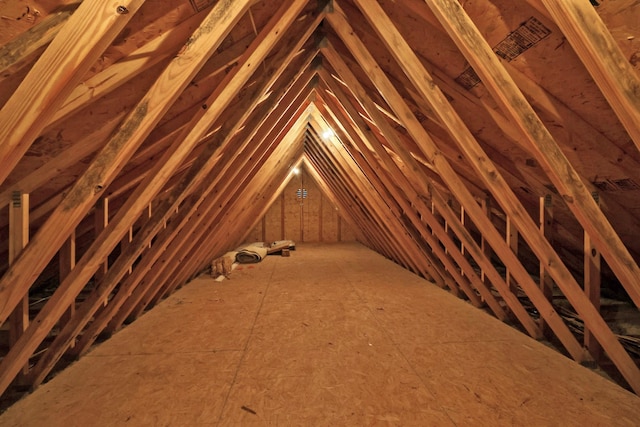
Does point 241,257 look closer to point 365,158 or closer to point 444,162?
point 365,158

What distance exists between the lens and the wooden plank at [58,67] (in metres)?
1.05

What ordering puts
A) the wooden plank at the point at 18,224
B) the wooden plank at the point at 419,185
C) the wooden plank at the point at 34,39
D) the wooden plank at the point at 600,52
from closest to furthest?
the wooden plank at the point at 34,39, the wooden plank at the point at 600,52, the wooden plank at the point at 18,224, the wooden plank at the point at 419,185

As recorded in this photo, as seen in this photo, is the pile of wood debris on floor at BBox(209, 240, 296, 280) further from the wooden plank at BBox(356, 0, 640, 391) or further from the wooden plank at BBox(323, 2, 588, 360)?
the wooden plank at BBox(356, 0, 640, 391)

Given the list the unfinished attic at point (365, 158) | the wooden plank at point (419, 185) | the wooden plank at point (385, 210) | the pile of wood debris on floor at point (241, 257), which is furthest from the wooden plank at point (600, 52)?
the pile of wood debris on floor at point (241, 257)

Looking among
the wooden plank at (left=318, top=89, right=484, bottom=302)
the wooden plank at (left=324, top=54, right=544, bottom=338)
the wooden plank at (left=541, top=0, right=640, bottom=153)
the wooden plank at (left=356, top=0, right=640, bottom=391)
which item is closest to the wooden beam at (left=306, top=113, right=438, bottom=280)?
the wooden plank at (left=318, top=89, right=484, bottom=302)

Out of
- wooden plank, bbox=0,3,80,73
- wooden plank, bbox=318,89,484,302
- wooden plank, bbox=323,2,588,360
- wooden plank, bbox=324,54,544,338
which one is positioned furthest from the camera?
wooden plank, bbox=318,89,484,302

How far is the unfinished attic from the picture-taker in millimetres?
Answer: 1427

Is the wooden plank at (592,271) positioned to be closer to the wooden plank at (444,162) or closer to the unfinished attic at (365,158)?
the unfinished attic at (365,158)

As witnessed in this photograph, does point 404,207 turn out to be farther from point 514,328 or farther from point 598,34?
point 598,34

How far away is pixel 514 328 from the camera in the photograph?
333 centimetres

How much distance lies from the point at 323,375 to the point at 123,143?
2109 mm

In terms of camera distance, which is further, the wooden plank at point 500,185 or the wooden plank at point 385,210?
the wooden plank at point 385,210

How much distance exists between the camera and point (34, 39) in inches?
42.9

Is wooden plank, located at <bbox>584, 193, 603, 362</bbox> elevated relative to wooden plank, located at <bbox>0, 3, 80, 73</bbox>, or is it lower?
lower
